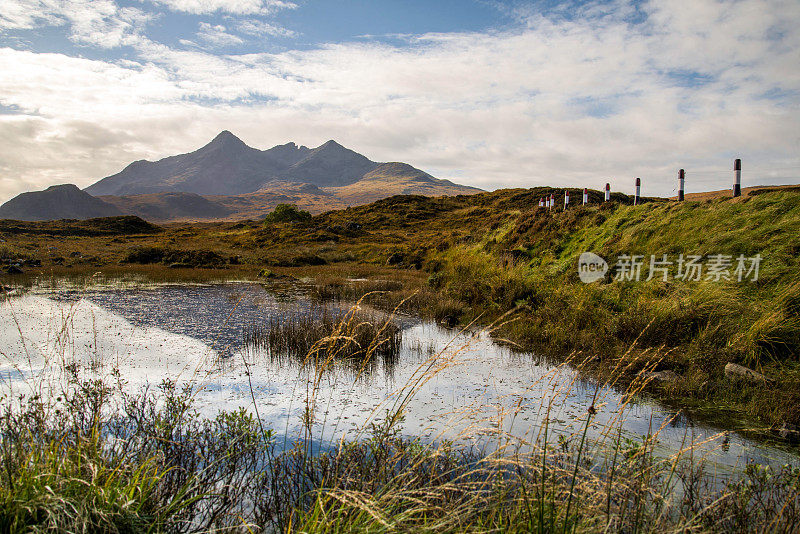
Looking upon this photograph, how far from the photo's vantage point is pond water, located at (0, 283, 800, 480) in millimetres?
5301

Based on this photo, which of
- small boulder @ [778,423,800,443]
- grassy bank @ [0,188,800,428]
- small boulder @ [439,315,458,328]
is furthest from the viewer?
small boulder @ [439,315,458,328]

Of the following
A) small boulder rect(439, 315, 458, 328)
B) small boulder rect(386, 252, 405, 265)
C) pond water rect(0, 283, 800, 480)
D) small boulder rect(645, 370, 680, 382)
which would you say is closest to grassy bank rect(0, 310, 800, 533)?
pond water rect(0, 283, 800, 480)

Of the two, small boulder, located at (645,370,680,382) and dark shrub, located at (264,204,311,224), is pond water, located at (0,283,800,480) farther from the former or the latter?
dark shrub, located at (264,204,311,224)

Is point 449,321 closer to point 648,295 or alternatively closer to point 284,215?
point 648,295

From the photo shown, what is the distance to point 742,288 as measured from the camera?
31.1 ft

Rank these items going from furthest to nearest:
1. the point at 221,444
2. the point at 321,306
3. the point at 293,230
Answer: the point at 293,230 → the point at 321,306 → the point at 221,444

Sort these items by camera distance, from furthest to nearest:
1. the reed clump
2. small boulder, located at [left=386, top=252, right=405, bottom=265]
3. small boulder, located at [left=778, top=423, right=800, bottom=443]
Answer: small boulder, located at [left=386, top=252, right=405, bottom=265]
the reed clump
small boulder, located at [left=778, top=423, right=800, bottom=443]

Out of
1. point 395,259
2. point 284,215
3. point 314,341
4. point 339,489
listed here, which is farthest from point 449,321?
point 284,215

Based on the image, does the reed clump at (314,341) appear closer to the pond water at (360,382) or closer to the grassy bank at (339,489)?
the pond water at (360,382)

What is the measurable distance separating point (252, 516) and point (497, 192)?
80589 mm

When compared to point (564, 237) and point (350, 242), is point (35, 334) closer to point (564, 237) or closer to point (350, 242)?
point (564, 237)

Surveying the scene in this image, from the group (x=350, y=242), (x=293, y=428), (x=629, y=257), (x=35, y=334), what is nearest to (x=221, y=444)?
(x=293, y=428)

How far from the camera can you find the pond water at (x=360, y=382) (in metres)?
5.30

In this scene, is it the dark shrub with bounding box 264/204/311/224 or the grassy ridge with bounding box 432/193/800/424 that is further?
the dark shrub with bounding box 264/204/311/224
